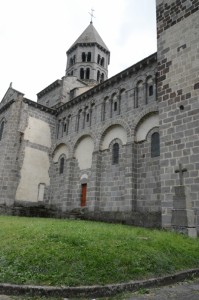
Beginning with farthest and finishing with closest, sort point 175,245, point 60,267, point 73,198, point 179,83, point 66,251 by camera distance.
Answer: point 73,198 → point 179,83 → point 175,245 → point 66,251 → point 60,267

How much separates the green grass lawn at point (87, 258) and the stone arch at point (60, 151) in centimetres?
1617

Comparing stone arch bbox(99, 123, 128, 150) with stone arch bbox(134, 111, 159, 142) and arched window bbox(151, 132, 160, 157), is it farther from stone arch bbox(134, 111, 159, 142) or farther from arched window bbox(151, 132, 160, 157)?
arched window bbox(151, 132, 160, 157)

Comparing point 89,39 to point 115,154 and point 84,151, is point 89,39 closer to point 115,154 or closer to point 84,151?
point 84,151

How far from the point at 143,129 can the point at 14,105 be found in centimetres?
1273

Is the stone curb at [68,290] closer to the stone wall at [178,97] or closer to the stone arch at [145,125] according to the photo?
the stone wall at [178,97]

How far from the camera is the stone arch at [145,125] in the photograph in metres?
16.2

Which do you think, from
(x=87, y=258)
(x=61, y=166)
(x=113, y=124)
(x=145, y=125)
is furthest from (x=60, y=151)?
(x=87, y=258)

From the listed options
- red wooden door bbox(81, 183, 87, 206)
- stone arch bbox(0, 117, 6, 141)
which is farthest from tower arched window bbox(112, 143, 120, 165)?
stone arch bbox(0, 117, 6, 141)

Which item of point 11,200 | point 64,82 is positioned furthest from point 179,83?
point 64,82

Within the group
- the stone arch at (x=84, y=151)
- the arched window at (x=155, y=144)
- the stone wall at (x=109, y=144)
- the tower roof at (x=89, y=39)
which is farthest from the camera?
the tower roof at (x=89, y=39)

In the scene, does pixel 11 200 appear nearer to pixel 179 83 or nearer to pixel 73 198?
pixel 73 198

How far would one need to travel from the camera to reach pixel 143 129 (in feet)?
55.0

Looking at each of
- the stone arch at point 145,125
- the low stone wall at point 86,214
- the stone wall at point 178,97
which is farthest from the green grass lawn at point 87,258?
the stone arch at point 145,125

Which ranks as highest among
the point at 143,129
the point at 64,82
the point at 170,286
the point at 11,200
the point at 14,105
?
the point at 64,82
